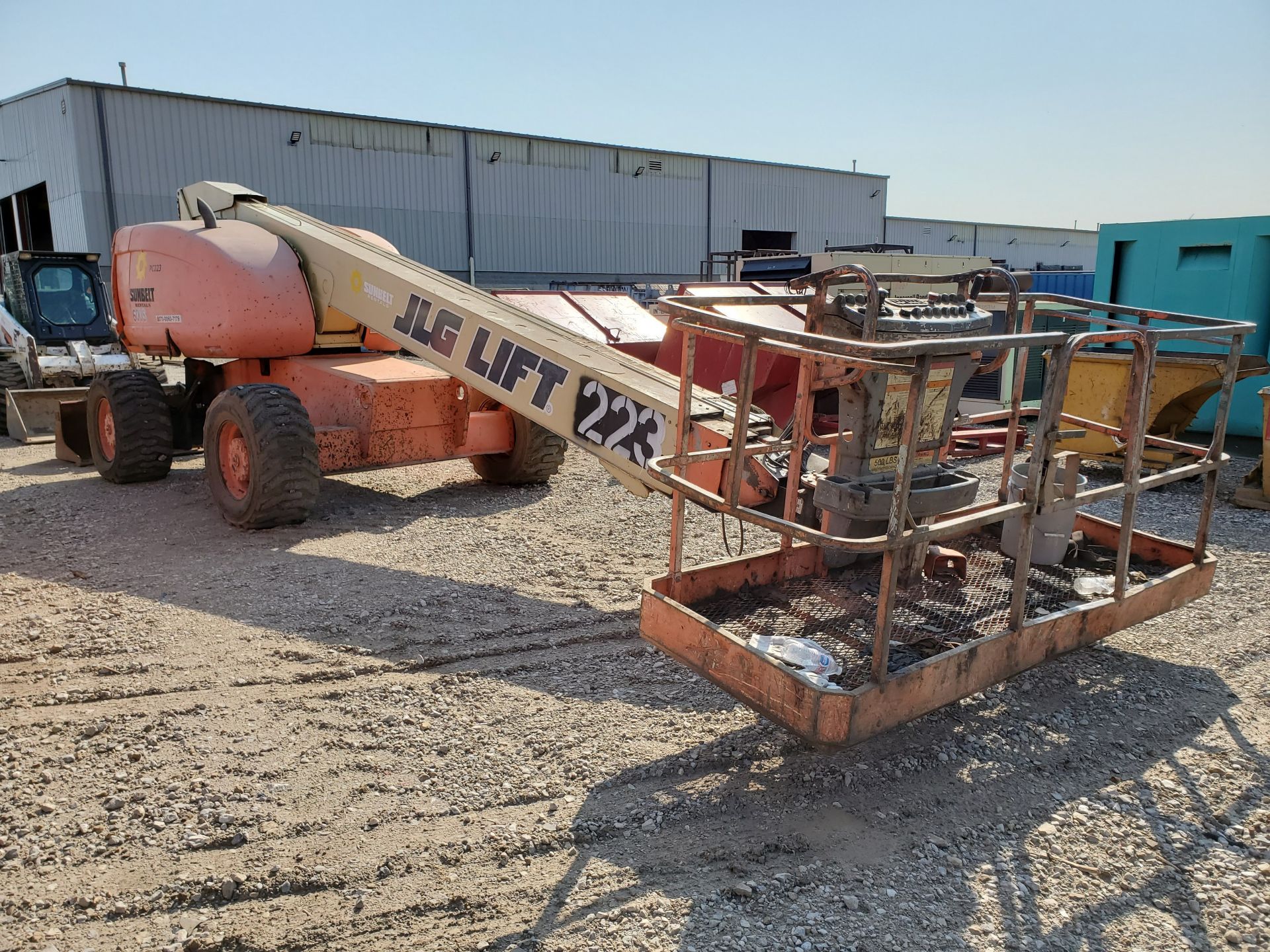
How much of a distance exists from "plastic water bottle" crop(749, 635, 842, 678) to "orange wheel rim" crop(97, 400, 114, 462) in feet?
21.5

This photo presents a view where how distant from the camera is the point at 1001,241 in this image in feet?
141

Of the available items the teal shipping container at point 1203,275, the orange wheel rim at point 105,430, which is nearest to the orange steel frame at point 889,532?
the orange wheel rim at point 105,430

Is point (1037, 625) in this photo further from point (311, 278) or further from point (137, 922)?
point (311, 278)

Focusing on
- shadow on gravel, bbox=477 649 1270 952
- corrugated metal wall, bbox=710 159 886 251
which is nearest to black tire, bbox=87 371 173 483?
shadow on gravel, bbox=477 649 1270 952

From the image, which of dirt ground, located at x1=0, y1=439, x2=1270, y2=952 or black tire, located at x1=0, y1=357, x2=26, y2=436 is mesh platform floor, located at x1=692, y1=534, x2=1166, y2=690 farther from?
black tire, located at x1=0, y1=357, x2=26, y2=436

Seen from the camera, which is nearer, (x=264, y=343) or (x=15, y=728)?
(x=15, y=728)

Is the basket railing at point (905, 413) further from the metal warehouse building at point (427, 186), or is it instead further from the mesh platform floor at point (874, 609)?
the metal warehouse building at point (427, 186)

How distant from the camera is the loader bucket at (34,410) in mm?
10844

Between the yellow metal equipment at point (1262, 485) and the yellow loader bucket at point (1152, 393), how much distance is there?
0.58 m

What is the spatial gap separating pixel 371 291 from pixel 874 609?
4050 mm

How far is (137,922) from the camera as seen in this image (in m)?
2.61

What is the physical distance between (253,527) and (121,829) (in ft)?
11.6

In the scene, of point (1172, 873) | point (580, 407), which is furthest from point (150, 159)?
point (1172, 873)

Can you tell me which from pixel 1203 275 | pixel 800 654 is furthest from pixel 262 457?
pixel 1203 275
